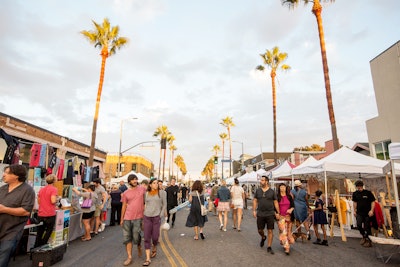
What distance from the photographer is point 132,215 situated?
21.1 feet

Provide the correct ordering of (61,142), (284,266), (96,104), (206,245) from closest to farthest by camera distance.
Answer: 1. (284,266)
2. (206,245)
3. (96,104)
4. (61,142)

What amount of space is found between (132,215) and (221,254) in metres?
2.58

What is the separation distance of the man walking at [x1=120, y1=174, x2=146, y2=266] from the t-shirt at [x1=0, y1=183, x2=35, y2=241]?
101 inches

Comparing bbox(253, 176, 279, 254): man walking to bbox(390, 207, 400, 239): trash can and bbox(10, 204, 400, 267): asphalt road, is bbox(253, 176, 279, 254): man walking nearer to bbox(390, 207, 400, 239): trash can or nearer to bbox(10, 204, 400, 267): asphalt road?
bbox(10, 204, 400, 267): asphalt road

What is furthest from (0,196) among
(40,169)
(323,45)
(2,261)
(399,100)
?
(399,100)

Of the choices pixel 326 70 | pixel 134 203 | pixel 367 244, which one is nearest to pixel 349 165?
pixel 367 244

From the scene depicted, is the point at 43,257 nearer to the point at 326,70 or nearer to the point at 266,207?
the point at 266,207

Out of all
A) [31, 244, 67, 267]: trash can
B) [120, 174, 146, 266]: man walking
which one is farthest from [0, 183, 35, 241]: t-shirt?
[120, 174, 146, 266]: man walking

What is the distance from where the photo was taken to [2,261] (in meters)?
3.81

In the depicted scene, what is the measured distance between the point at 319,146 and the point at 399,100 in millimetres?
51573

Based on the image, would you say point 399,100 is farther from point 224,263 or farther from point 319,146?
point 319,146

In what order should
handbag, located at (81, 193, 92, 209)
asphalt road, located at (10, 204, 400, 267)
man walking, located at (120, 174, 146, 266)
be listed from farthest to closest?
handbag, located at (81, 193, 92, 209), man walking, located at (120, 174, 146, 266), asphalt road, located at (10, 204, 400, 267)

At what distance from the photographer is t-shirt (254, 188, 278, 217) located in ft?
24.2

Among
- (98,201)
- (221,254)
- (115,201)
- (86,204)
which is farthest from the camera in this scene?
(115,201)
